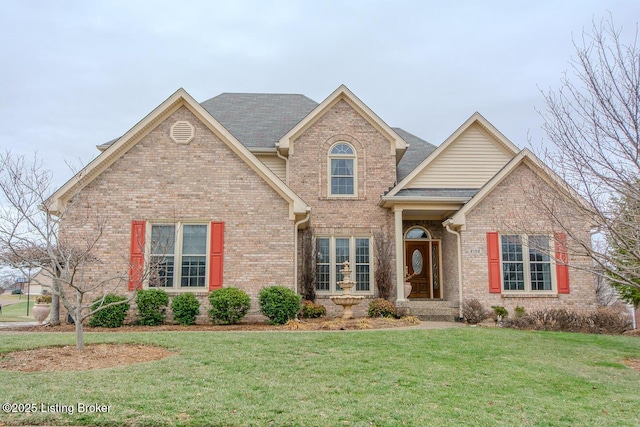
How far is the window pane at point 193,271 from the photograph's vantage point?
13.3 metres

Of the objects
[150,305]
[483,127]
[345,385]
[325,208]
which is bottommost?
[345,385]

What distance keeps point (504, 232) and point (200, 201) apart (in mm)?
9130

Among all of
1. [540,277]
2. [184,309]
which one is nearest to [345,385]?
[184,309]

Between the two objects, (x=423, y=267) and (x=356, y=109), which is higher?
(x=356, y=109)

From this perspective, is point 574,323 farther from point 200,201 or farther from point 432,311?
point 200,201

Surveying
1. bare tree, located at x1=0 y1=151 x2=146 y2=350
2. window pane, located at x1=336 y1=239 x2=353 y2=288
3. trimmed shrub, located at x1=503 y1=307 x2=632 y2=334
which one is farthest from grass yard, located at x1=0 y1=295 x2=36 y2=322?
trimmed shrub, located at x1=503 y1=307 x2=632 y2=334

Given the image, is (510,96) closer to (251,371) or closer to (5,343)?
(251,371)

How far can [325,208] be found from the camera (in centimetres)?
1611

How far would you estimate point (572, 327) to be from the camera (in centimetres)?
1214

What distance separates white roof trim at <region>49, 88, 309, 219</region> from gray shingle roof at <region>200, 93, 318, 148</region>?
10.7ft

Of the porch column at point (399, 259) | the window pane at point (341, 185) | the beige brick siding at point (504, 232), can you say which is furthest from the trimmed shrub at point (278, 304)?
the beige brick siding at point (504, 232)

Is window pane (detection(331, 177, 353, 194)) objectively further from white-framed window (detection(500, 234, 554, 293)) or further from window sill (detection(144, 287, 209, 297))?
window sill (detection(144, 287, 209, 297))

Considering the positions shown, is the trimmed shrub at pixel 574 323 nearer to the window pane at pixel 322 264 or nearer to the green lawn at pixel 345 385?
the green lawn at pixel 345 385

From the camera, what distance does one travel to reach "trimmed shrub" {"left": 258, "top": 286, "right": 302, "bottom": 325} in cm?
1241
